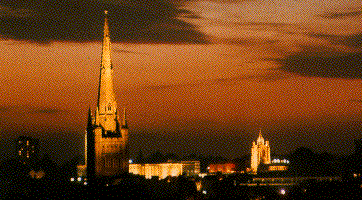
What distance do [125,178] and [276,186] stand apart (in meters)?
40.7

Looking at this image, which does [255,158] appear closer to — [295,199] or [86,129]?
[86,129]

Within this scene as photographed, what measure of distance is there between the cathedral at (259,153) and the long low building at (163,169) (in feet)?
80.5

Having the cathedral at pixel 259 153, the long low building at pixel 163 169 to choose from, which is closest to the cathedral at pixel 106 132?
the long low building at pixel 163 169

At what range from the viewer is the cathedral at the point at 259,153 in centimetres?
19150

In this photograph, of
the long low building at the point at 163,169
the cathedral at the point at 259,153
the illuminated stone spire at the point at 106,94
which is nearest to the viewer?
the illuminated stone spire at the point at 106,94

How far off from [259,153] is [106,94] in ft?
317

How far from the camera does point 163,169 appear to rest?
522 feet

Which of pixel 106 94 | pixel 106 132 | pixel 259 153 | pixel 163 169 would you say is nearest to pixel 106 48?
pixel 106 94

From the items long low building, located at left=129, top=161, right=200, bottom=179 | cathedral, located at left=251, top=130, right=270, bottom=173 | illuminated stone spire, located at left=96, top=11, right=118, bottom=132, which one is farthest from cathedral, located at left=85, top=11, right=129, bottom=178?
cathedral, located at left=251, top=130, right=270, bottom=173

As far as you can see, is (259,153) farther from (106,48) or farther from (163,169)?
(106,48)

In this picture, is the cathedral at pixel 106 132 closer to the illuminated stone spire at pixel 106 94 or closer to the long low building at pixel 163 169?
the illuminated stone spire at pixel 106 94

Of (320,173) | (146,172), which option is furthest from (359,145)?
(146,172)

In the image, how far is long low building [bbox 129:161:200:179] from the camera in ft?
506

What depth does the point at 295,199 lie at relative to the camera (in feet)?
253
